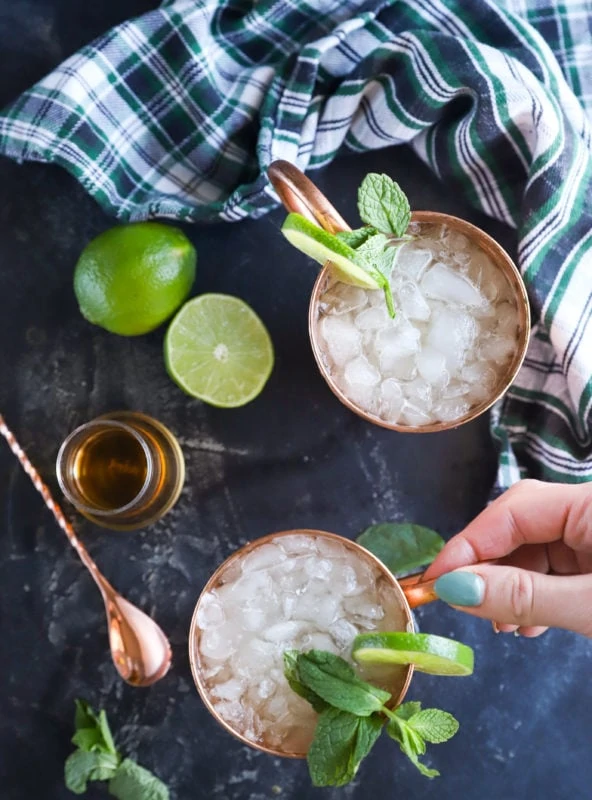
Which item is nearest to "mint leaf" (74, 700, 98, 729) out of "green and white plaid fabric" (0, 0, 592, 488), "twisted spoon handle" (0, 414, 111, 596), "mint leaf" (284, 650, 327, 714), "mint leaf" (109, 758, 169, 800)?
"mint leaf" (109, 758, 169, 800)

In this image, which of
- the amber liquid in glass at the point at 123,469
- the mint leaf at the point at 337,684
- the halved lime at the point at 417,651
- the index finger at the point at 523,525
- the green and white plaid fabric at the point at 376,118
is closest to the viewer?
the halved lime at the point at 417,651

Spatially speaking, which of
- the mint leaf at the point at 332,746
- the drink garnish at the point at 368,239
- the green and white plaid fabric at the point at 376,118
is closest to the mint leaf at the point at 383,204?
the drink garnish at the point at 368,239

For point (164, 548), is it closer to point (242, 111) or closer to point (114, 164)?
point (114, 164)

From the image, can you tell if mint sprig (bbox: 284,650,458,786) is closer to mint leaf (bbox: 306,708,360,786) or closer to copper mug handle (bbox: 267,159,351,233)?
mint leaf (bbox: 306,708,360,786)

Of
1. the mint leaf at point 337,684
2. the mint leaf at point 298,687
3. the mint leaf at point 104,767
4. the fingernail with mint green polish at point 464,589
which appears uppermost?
the fingernail with mint green polish at point 464,589

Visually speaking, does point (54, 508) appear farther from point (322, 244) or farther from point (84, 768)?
point (322, 244)

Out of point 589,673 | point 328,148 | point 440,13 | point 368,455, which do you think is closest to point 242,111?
point 328,148

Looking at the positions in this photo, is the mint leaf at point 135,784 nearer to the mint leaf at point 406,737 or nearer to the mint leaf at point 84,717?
the mint leaf at point 84,717
